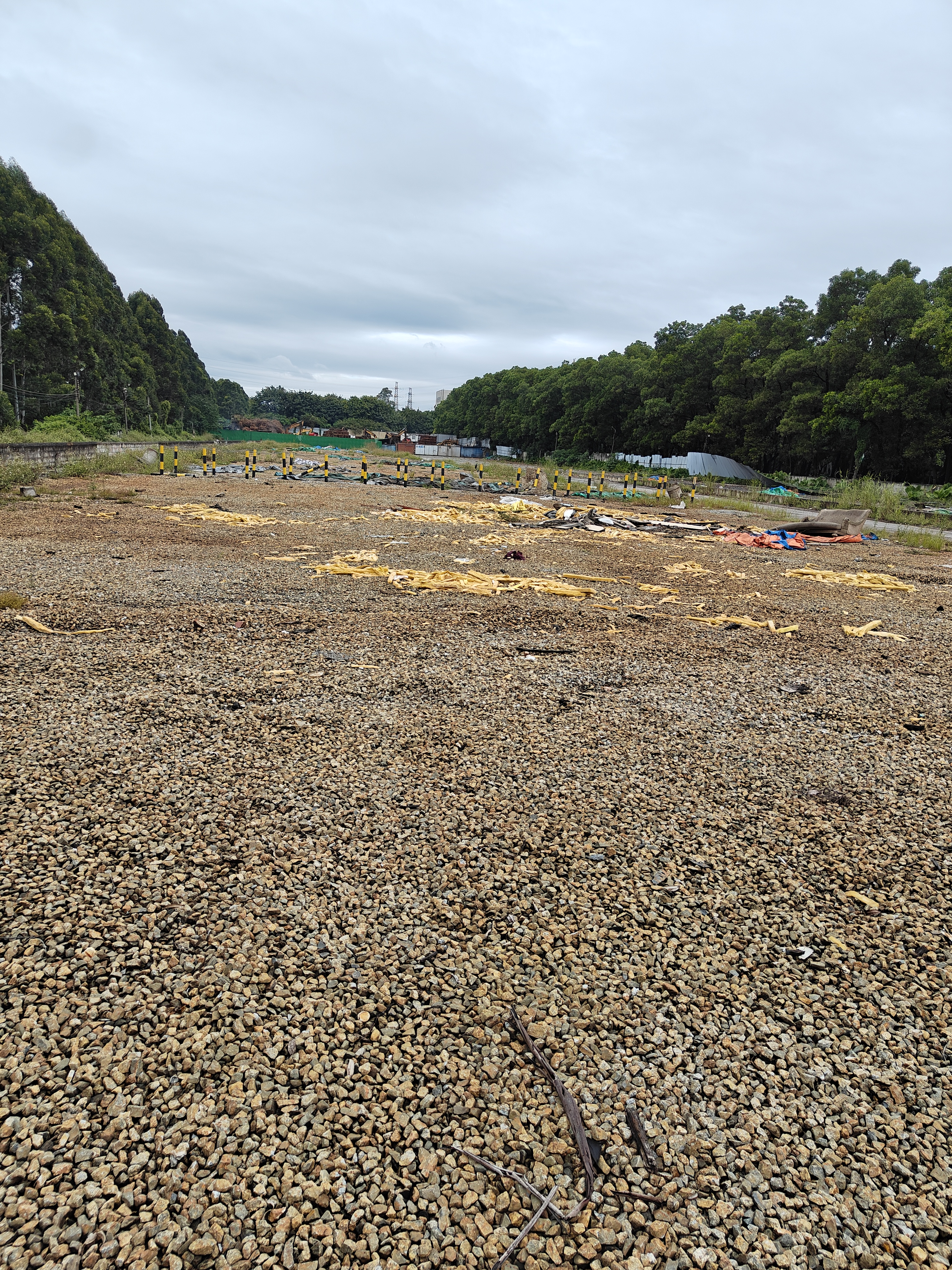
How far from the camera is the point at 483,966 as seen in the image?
110 inches

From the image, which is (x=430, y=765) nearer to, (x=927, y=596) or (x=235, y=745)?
(x=235, y=745)

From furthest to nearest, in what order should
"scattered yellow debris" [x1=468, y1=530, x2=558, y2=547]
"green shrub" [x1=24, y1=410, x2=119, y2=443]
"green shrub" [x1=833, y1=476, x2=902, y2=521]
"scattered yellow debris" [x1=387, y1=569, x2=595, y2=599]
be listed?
1. "green shrub" [x1=24, y1=410, x2=119, y2=443]
2. "green shrub" [x1=833, y1=476, x2=902, y2=521]
3. "scattered yellow debris" [x1=468, y1=530, x2=558, y2=547]
4. "scattered yellow debris" [x1=387, y1=569, x2=595, y2=599]

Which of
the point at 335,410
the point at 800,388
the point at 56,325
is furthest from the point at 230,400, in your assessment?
the point at 800,388

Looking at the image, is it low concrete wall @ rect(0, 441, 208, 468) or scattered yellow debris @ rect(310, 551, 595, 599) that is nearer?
scattered yellow debris @ rect(310, 551, 595, 599)

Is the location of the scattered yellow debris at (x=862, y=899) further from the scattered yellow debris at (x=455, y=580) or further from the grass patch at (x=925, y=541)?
the grass patch at (x=925, y=541)

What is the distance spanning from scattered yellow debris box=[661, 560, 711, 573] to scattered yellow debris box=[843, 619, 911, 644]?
432cm

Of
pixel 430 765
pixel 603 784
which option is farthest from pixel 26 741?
pixel 603 784

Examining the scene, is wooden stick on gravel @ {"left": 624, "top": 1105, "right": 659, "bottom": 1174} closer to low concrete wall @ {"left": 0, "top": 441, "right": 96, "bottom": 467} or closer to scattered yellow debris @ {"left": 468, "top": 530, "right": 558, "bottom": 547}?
scattered yellow debris @ {"left": 468, "top": 530, "right": 558, "bottom": 547}

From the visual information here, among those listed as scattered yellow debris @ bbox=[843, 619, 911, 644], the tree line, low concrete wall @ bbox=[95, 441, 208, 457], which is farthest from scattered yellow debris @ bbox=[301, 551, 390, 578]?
the tree line

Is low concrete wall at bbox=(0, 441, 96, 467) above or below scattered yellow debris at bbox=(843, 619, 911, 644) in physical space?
above

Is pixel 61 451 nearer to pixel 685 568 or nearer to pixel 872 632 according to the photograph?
pixel 685 568

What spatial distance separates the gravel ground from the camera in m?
1.93

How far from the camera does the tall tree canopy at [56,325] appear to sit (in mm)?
50312

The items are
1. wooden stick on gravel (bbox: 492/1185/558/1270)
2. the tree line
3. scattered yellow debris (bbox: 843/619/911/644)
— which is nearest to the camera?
A: wooden stick on gravel (bbox: 492/1185/558/1270)
